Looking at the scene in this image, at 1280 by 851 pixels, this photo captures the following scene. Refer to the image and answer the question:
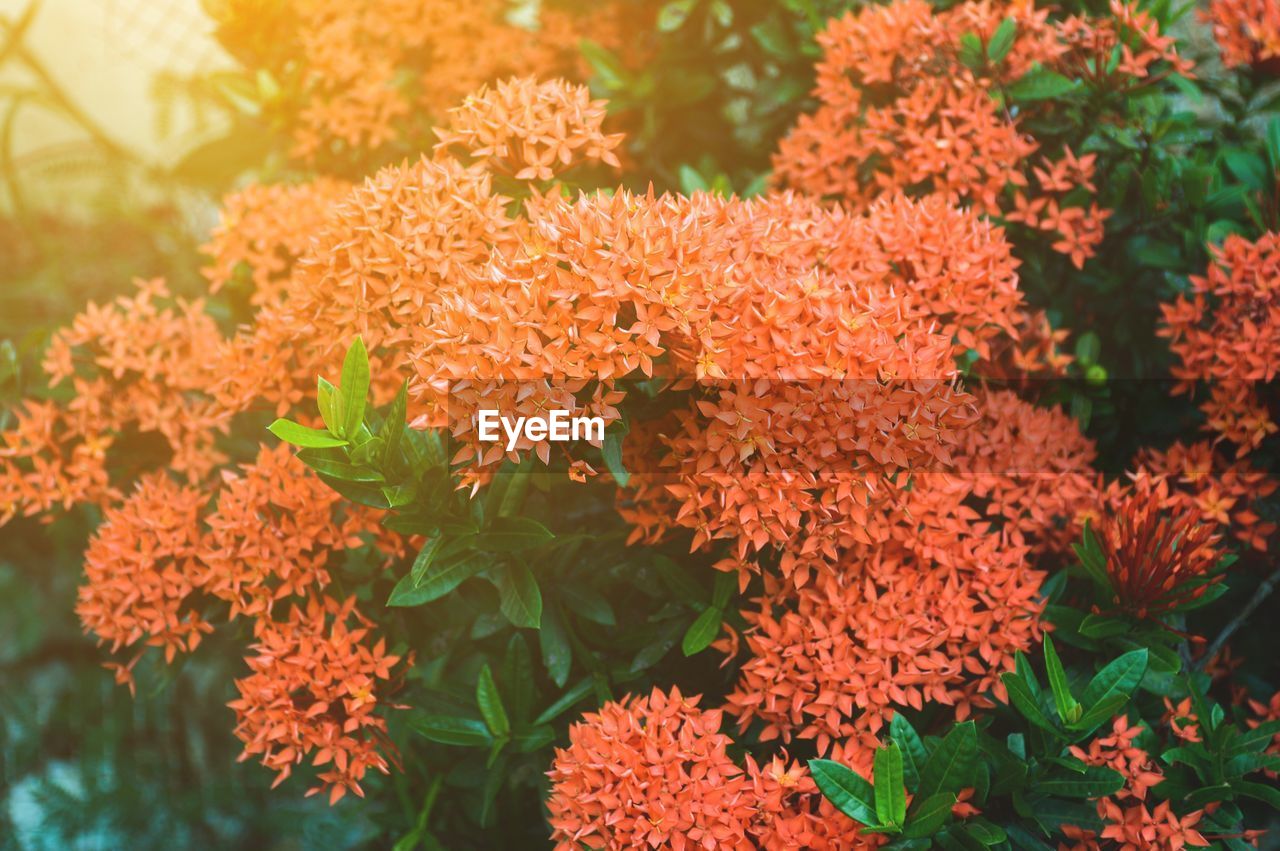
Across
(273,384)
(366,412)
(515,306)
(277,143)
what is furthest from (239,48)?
(515,306)

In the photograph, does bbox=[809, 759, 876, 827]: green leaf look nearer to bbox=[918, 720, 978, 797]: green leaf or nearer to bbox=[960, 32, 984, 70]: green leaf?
bbox=[918, 720, 978, 797]: green leaf

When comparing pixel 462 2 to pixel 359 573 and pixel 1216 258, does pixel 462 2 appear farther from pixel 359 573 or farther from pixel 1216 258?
pixel 1216 258

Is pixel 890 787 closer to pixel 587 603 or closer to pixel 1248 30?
pixel 587 603

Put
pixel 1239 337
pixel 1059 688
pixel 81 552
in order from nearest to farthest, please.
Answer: pixel 1059 688, pixel 1239 337, pixel 81 552

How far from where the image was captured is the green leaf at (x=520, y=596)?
1460mm

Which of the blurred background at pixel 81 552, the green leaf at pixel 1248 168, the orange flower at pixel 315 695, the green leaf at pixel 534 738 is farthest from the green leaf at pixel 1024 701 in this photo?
the blurred background at pixel 81 552

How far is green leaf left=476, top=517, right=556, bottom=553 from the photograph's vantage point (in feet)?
4.70

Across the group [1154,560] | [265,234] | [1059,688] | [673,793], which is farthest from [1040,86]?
[265,234]

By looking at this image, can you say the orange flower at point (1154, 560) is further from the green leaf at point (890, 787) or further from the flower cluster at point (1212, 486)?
the green leaf at point (890, 787)

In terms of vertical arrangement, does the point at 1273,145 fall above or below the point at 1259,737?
above

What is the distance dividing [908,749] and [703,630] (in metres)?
0.35

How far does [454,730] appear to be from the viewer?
164 cm

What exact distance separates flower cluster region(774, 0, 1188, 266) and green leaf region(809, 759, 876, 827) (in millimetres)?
1100

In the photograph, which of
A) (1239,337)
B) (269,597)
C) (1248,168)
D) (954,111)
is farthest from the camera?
(1248,168)
